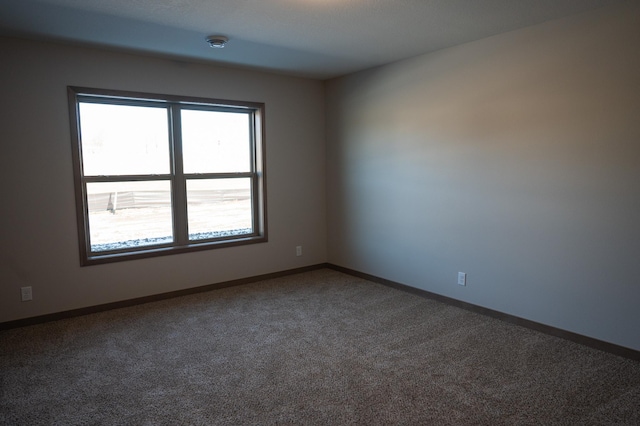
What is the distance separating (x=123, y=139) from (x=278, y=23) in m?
2.02

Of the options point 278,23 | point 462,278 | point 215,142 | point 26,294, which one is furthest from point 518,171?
point 26,294

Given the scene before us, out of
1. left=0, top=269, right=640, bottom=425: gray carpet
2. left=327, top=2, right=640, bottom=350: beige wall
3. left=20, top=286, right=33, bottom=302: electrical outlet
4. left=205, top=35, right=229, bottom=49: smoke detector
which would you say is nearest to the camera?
left=0, top=269, right=640, bottom=425: gray carpet

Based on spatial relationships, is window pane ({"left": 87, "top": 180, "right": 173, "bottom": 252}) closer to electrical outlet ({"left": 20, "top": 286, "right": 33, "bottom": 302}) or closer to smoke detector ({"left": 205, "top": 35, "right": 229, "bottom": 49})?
electrical outlet ({"left": 20, "top": 286, "right": 33, "bottom": 302})

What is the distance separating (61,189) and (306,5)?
8.71ft

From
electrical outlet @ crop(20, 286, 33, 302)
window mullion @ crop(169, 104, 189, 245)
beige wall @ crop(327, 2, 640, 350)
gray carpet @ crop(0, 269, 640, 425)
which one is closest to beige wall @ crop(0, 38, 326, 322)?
electrical outlet @ crop(20, 286, 33, 302)

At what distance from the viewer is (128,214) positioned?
4.20 meters

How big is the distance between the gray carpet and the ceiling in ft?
7.88

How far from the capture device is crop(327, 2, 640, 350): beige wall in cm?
289

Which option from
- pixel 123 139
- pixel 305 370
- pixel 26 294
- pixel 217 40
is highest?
pixel 217 40

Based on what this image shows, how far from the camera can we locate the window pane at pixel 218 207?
462 cm

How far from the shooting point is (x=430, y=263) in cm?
424

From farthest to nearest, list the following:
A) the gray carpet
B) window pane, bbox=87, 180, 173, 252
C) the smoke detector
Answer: window pane, bbox=87, 180, 173, 252, the smoke detector, the gray carpet

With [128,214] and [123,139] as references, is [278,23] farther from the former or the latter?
[128,214]

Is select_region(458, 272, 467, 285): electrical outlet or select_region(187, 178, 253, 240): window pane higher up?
select_region(187, 178, 253, 240): window pane
